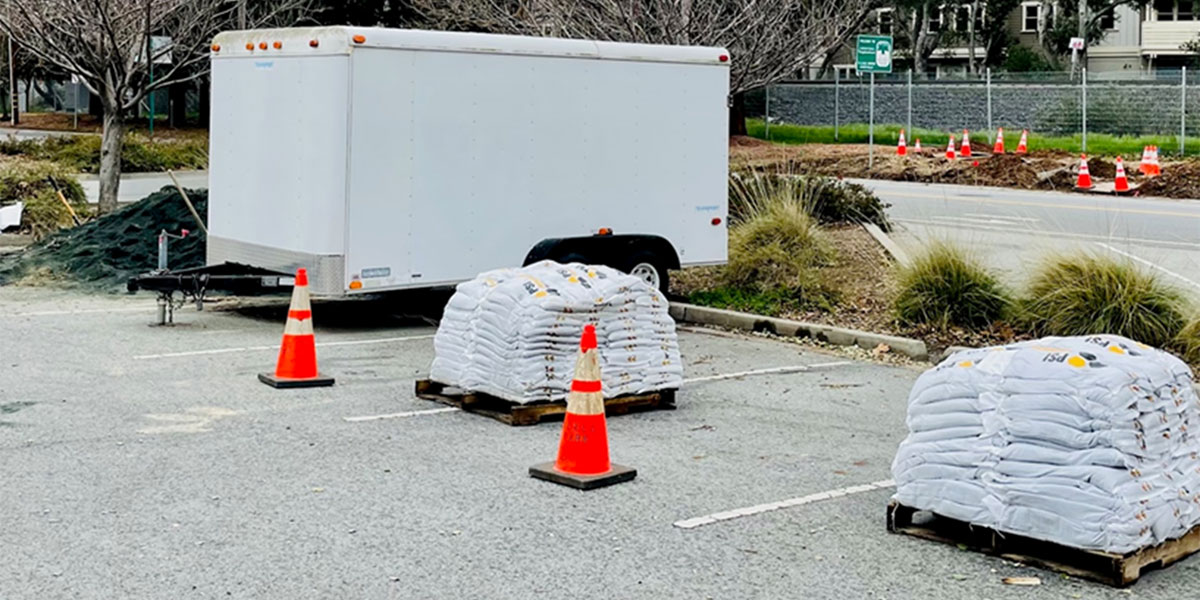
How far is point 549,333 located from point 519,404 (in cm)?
50

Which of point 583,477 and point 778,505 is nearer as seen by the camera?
point 778,505

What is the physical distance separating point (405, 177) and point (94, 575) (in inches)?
291

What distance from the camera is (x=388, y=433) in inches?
366

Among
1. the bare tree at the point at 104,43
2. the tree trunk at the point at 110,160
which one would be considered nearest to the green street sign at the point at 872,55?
the bare tree at the point at 104,43

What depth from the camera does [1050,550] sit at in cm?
672

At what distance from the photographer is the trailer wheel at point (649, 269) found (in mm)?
14859

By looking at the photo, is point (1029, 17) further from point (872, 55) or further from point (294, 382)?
point (294, 382)

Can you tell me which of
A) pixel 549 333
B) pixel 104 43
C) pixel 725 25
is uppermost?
pixel 725 25

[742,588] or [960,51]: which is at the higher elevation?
[960,51]

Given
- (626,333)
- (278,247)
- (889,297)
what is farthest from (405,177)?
(889,297)

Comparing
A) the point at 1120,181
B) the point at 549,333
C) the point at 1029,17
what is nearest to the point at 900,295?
the point at 549,333

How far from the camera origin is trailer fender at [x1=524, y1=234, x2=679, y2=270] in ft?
46.3

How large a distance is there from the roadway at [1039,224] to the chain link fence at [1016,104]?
8714mm

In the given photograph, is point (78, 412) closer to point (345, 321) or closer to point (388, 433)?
point (388, 433)
